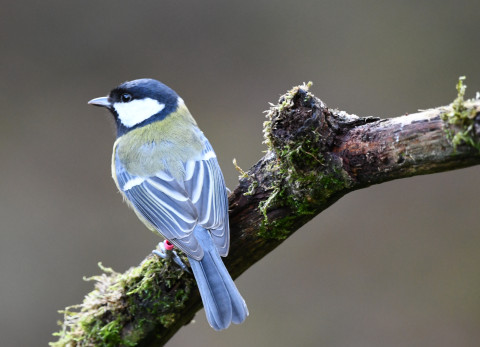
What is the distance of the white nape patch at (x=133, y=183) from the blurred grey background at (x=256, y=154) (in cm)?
195

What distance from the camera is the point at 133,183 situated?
7.50 ft

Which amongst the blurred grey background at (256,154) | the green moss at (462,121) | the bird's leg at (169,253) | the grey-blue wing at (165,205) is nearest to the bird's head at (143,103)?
Result: the grey-blue wing at (165,205)

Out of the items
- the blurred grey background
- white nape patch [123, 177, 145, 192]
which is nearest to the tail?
white nape patch [123, 177, 145, 192]

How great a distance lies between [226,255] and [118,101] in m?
1.10

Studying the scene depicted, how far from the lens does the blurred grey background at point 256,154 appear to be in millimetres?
3982

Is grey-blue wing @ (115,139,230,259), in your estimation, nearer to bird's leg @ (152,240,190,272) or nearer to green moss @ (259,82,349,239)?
bird's leg @ (152,240,190,272)

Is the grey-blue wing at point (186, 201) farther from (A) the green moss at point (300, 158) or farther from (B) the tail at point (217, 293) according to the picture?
(A) the green moss at point (300, 158)

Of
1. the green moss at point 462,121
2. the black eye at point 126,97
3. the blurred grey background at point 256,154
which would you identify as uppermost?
the black eye at point 126,97

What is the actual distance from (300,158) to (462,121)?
48 centimetres

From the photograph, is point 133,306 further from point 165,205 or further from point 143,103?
point 143,103

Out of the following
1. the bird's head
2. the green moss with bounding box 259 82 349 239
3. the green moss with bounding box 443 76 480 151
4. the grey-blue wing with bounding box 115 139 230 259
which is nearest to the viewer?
the green moss with bounding box 443 76 480 151

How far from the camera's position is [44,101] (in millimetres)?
4461

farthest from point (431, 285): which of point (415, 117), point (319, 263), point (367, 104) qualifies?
point (415, 117)

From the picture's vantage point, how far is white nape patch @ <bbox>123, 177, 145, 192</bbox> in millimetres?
2262
